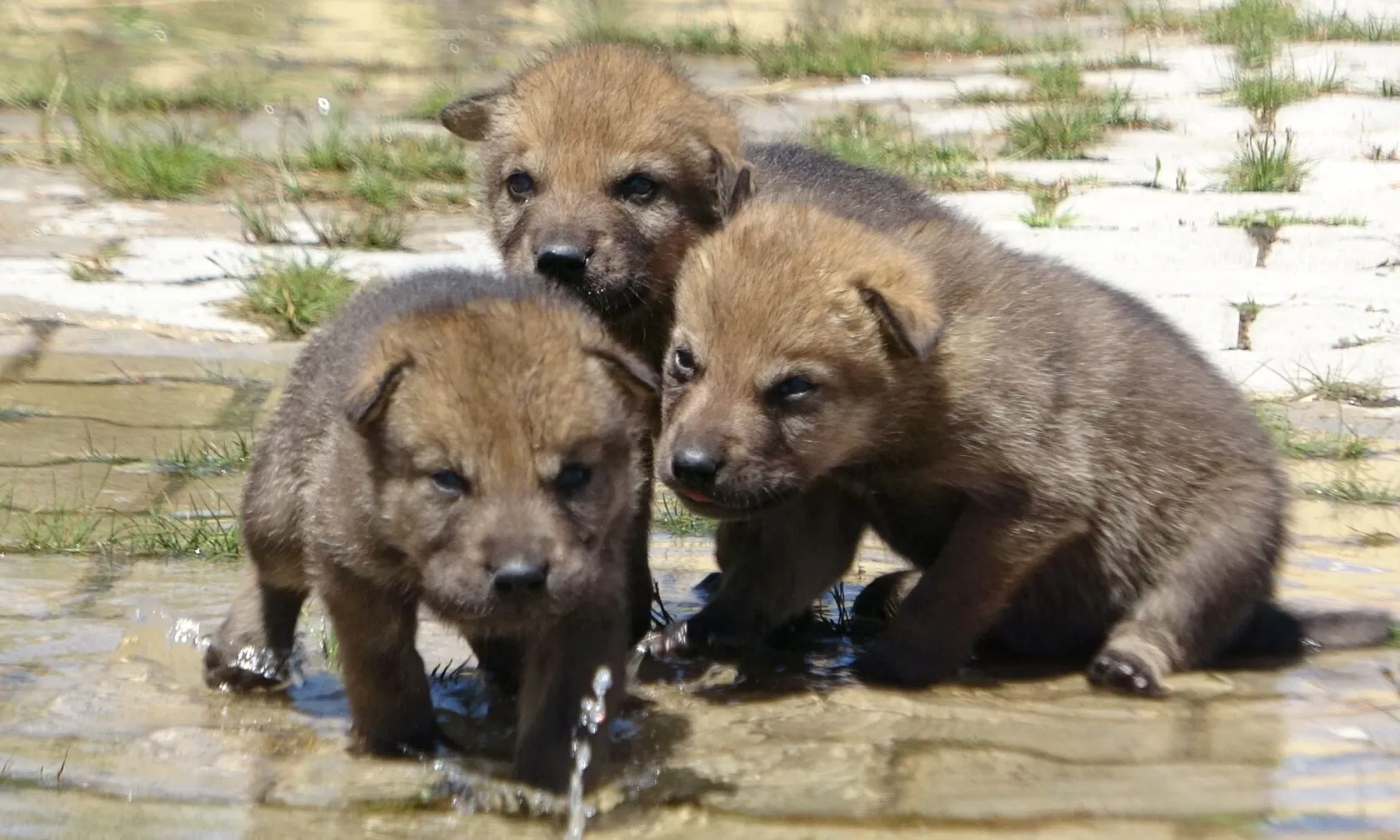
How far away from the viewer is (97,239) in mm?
8570

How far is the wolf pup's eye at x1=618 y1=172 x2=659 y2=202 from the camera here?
5320 millimetres

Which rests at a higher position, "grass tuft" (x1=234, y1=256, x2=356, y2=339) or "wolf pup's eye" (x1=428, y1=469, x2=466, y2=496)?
"wolf pup's eye" (x1=428, y1=469, x2=466, y2=496)

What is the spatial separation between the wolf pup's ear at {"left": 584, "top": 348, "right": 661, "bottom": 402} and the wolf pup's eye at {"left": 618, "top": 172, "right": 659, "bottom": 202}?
1.35 m

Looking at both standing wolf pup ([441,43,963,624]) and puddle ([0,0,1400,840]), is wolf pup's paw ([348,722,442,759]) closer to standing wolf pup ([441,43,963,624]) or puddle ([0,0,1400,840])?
puddle ([0,0,1400,840])

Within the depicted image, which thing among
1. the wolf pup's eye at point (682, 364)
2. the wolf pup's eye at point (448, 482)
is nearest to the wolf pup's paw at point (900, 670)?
the wolf pup's eye at point (682, 364)

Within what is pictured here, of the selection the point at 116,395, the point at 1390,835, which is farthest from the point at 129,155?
the point at 1390,835

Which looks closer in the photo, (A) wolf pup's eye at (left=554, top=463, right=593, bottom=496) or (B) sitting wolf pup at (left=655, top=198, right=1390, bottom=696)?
(A) wolf pup's eye at (left=554, top=463, right=593, bottom=496)

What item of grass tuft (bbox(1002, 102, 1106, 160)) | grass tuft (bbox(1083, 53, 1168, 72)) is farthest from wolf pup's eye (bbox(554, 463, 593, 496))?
grass tuft (bbox(1083, 53, 1168, 72))

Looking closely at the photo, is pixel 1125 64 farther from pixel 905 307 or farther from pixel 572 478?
pixel 572 478

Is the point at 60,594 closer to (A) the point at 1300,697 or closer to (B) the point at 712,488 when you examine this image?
(B) the point at 712,488

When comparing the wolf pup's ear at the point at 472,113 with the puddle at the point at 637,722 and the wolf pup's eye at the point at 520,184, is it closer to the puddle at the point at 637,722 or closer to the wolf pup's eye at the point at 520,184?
the wolf pup's eye at the point at 520,184

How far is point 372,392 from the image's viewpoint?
3.77 m

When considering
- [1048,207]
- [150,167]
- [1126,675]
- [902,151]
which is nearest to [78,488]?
[1126,675]

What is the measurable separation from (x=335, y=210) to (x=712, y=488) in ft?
16.8
